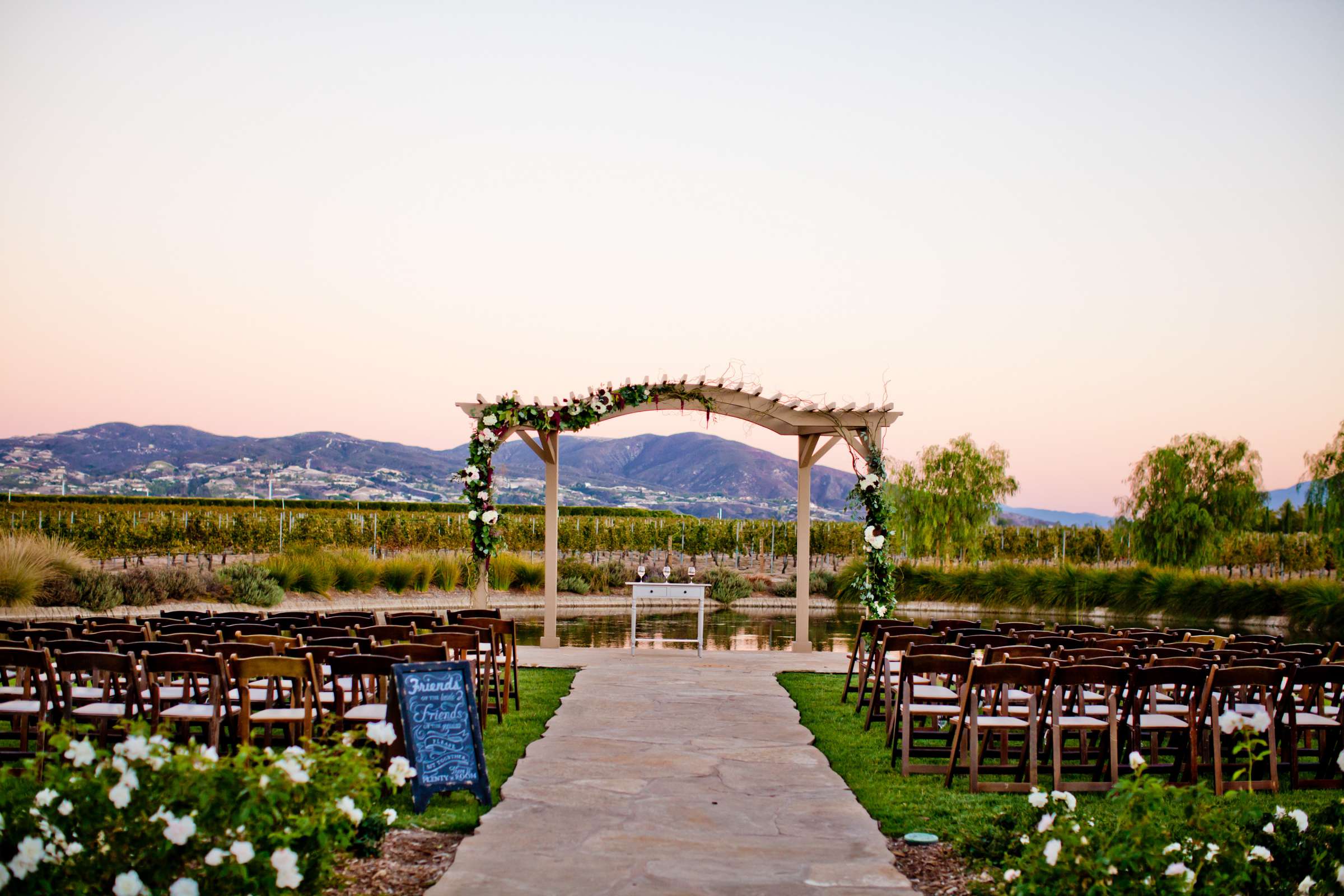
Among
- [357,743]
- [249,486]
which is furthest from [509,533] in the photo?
[249,486]

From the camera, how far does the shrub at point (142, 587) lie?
1916 cm

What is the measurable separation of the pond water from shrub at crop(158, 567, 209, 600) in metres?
6.28

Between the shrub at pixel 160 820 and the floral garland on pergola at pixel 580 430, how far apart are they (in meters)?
9.69

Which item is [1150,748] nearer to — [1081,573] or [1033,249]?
[1033,249]

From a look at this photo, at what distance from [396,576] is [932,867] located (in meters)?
20.5

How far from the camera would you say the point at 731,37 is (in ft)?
56.2

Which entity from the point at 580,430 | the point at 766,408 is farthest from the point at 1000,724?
the point at 580,430

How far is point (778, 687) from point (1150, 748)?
4.35m

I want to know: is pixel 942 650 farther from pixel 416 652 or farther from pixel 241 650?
pixel 241 650

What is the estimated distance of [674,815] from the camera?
5.57m

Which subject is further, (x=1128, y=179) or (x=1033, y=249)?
(x=1033, y=249)

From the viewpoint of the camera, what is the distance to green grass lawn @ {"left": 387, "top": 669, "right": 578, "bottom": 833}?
5.45 m

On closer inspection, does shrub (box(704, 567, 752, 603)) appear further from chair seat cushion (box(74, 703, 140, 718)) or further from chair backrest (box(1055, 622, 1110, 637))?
chair seat cushion (box(74, 703, 140, 718))

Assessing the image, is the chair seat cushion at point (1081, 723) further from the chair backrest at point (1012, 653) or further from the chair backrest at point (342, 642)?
the chair backrest at point (342, 642)
